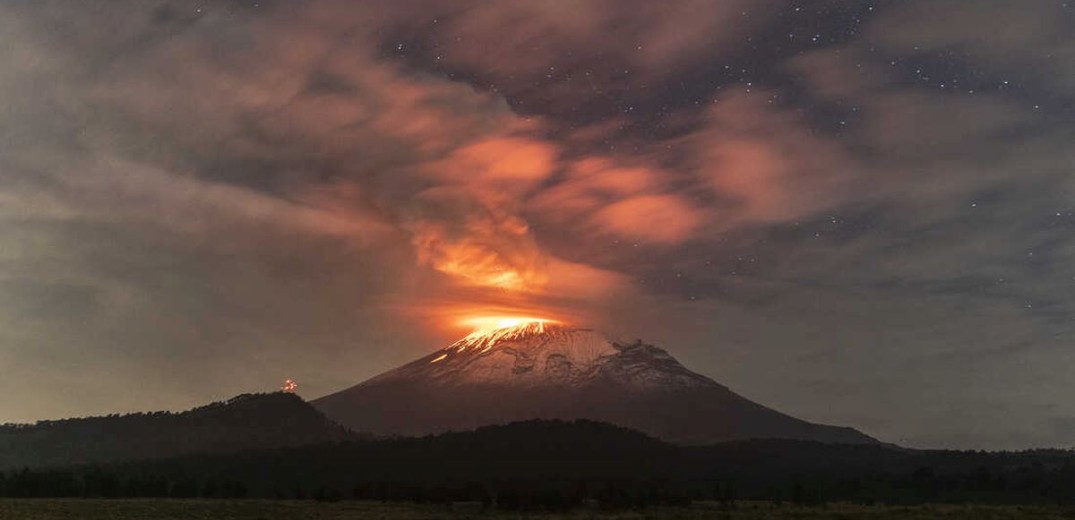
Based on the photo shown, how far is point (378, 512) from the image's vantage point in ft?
299

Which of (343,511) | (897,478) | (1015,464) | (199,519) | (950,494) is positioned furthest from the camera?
(1015,464)

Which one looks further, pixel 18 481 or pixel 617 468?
pixel 617 468

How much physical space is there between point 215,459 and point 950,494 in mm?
144409

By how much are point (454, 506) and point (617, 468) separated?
9964 centimetres

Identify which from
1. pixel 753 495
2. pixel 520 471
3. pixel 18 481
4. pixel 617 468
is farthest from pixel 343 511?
pixel 617 468

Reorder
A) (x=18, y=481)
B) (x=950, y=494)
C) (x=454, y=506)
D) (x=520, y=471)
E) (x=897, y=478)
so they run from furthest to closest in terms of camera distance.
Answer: (x=520, y=471)
(x=897, y=478)
(x=950, y=494)
(x=18, y=481)
(x=454, y=506)

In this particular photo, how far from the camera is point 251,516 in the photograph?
84.7 meters

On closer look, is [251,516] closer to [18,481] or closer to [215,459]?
[18,481]

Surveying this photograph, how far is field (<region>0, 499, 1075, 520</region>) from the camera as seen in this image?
7788cm

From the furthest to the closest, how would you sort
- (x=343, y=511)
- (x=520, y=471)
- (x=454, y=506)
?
1. (x=520, y=471)
2. (x=454, y=506)
3. (x=343, y=511)

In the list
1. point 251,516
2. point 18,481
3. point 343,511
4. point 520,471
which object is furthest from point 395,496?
point 520,471

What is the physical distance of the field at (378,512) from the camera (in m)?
77.9

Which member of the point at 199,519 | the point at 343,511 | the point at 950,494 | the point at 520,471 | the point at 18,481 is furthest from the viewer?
the point at 520,471

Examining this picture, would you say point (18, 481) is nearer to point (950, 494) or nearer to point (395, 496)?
point (395, 496)
